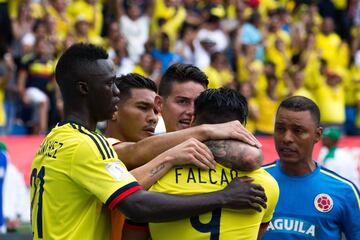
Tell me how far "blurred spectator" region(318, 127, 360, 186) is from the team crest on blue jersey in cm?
778

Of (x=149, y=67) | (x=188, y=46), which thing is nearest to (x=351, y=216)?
(x=149, y=67)

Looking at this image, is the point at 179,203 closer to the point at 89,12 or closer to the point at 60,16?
the point at 60,16

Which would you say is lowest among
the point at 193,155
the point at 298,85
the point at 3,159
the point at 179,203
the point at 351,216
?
the point at 3,159

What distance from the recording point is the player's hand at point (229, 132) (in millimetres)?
4828

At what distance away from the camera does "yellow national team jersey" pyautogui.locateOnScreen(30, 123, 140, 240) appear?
4.82 metres

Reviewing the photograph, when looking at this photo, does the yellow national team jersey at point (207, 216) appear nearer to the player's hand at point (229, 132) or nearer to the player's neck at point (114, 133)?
the player's hand at point (229, 132)

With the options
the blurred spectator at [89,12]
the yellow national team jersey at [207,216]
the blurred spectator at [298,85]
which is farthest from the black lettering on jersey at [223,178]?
the blurred spectator at [298,85]

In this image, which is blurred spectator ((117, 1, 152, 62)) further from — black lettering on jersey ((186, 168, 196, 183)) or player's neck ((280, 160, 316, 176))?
black lettering on jersey ((186, 168, 196, 183))

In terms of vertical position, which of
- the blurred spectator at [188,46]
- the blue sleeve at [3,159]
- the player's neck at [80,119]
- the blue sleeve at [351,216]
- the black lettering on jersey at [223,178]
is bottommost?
the blue sleeve at [3,159]

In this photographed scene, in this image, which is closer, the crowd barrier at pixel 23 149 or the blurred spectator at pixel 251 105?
the crowd barrier at pixel 23 149

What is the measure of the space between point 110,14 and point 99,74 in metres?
14.3

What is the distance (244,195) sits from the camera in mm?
4781

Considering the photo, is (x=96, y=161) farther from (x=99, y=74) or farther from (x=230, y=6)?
(x=230, y=6)

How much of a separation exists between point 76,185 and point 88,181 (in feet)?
0.42
